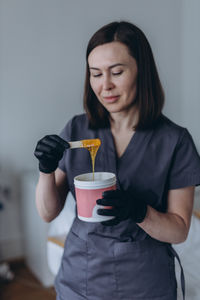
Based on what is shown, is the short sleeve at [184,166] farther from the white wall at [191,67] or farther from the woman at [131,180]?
the white wall at [191,67]

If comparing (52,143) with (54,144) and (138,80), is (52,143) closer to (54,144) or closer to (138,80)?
(54,144)

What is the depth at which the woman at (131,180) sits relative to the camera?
0.77 meters

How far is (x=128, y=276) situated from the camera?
0.80 metres

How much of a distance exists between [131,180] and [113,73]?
0.80ft

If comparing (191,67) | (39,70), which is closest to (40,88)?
(39,70)

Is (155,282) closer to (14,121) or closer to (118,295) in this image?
(118,295)

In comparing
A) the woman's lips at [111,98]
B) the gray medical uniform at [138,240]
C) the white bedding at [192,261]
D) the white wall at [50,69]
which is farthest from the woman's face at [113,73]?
the white wall at [50,69]

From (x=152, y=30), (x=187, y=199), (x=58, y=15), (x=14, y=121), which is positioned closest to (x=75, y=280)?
(x=187, y=199)

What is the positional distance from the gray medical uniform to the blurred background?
73cm

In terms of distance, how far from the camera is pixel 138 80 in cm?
80

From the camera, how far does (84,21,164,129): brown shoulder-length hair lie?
2.53ft

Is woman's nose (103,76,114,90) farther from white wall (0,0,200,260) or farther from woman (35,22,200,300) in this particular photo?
white wall (0,0,200,260)

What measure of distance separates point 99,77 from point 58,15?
3.77 feet

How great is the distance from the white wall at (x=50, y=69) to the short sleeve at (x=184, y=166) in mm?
791
